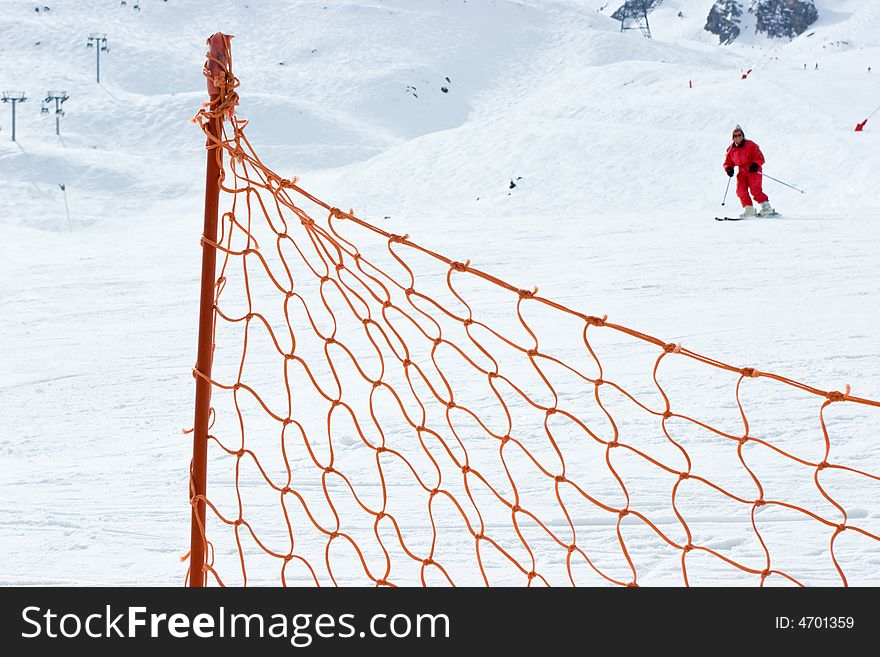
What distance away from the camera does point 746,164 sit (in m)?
11.6

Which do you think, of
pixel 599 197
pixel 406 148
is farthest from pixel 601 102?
pixel 599 197

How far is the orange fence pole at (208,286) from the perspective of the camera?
2734mm

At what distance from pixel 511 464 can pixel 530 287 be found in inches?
165

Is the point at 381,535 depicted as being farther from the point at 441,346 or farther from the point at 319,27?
the point at 319,27

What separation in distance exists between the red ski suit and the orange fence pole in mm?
9783

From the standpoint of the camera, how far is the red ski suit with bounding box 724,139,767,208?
11555 millimetres

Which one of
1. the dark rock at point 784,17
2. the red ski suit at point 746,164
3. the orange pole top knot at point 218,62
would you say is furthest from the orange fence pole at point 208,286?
the dark rock at point 784,17

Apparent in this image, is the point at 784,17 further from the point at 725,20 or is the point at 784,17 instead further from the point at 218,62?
the point at 218,62

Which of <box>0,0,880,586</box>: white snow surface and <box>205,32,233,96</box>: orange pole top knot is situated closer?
<box>205,32,233,96</box>: orange pole top knot

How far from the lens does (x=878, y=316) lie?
23.4 feet

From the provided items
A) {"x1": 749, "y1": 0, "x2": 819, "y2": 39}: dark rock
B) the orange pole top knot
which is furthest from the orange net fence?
{"x1": 749, "y1": 0, "x2": 819, "y2": 39}: dark rock

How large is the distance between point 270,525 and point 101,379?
2.89m

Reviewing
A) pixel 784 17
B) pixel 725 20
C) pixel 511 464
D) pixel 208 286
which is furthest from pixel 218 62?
pixel 784 17

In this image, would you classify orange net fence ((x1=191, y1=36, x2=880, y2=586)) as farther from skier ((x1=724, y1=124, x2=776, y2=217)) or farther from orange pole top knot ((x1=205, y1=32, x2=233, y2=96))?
skier ((x1=724, y1=124, x2=776, y2=217))
